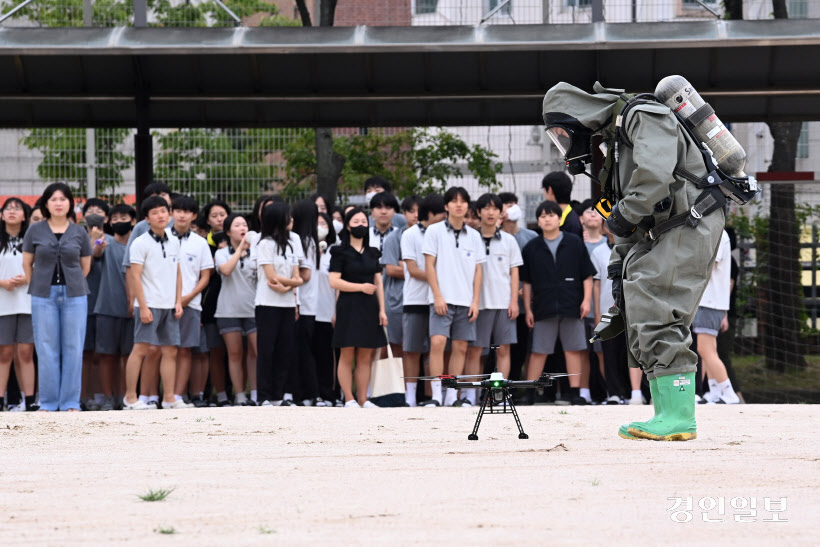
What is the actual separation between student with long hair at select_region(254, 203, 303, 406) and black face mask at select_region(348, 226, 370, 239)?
25.1 inches

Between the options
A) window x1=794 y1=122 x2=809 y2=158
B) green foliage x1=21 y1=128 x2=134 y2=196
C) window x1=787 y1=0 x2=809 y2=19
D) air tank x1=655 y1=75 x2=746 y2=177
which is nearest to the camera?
air tank x1=655 y1=75 x2=746 y2=177

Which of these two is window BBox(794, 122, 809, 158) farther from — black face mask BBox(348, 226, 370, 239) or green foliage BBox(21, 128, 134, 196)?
green foliage BBox(21, 128, 134, 196)

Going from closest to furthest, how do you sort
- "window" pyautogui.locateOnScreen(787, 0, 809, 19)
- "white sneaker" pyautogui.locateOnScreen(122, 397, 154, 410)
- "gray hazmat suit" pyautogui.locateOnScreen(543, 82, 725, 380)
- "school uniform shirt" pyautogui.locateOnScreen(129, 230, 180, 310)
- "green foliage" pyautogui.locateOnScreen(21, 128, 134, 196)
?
"gray hazmat suit" pyautogui.locateOnScreen(543, 82, 725, 380) → "white sneaker" pyautogui.locateOnScreen(122, 397, 154, 410) → "school uniform shirt" pyautogui.locateOnScreen(129, 230, 180, 310) → "green foliage" pyautogui.locateOnScreen(21, 128, 134, 196) → "window" pyautogui.locateOnScreen(787, 0, 809, 19)

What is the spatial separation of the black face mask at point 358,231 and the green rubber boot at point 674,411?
4917 millimetres

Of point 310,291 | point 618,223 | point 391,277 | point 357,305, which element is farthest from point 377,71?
point 618,223

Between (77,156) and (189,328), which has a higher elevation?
(77,156)

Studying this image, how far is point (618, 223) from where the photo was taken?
6980 millimetres

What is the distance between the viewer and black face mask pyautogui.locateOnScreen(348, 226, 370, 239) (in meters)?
11.6

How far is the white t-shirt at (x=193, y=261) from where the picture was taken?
11828mm

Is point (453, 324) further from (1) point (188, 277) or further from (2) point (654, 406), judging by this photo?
(2) point (654, 406)

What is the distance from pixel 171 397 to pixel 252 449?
15.8 ft

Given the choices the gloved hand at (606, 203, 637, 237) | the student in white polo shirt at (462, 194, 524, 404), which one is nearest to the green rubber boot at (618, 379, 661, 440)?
the gloved hand at (606, 203, 637, 237)

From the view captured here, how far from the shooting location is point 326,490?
17.3 feet

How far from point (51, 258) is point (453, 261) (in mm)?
3750
